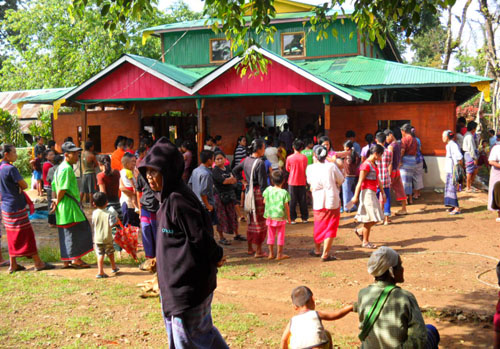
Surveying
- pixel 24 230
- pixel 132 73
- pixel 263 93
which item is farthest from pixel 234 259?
pixel 132 73

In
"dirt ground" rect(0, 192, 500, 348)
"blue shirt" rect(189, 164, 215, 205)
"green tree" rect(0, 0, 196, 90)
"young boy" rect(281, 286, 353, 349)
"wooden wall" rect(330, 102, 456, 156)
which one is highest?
"green tree" rect(0, 0, 196, 90)

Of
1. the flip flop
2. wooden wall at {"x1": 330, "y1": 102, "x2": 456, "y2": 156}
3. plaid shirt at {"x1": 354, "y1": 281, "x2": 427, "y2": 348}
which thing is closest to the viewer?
plaid shirt at {"x1": 354, "y1": 281, "x2": 427, "y2": 348}

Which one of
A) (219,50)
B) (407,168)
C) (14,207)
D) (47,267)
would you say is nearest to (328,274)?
(47,267)

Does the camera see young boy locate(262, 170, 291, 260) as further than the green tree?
No

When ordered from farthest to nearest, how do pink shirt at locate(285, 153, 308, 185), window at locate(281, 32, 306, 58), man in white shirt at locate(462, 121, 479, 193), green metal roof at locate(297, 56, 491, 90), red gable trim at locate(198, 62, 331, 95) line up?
window at locate(281, 32, 306, 58) < red gable trim at locate(198, 62, 331, 95) < green metal roof at locate(297, 56, 491, 90) < man in white shirt at locate(462, 121, 479, 193) < pink shirt at locate(285, 153, 308, 185)

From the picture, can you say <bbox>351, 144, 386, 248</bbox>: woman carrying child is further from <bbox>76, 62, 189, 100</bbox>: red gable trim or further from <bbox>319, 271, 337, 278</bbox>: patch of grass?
<bbox>76, 62, 189, 100</bbox>: red gable trim

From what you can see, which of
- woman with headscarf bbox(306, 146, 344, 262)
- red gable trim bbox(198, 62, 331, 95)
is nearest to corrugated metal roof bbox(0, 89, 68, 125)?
red gable trim bbox(198, 62, 331, 95)

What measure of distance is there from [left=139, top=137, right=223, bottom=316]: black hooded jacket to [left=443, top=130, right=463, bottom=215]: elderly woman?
8.91 meters

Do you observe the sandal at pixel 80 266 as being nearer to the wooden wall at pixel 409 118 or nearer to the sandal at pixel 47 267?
the sandal at pixel 47 267

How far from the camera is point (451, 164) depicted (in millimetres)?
11203

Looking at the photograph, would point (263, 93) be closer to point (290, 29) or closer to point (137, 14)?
point (290, 29)

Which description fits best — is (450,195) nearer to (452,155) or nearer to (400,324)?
(452,155)

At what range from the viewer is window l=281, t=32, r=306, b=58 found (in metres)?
20.0

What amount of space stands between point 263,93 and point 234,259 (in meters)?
7.67
